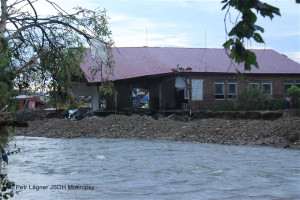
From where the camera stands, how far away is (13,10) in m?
7.73

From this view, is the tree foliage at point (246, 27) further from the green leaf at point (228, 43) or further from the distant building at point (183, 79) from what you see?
the distant building at point (183, 79)

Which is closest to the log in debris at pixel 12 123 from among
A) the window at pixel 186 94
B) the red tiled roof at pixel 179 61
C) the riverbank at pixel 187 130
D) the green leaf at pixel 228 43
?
the green leaf at pixel 228 43

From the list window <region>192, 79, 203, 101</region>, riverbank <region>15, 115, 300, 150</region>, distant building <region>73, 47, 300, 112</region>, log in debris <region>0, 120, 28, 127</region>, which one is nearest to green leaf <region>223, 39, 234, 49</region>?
log in debris <region>0, 120, 28, 127</region>

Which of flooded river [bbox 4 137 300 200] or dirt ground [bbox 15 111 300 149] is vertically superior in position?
dirt ground [bbox 15 111 300 149]

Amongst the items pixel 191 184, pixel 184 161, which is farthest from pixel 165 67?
pixel 191 184

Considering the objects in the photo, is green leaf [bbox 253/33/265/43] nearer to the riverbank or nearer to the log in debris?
the log in debris

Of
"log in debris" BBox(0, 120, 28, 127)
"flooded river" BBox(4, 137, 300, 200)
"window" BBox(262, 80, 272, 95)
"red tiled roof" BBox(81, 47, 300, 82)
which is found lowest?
"flooded river" BBox(4, 137, 300, 200)

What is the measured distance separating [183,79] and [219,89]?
4027 mm

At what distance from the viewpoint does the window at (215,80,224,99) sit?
1253 inches

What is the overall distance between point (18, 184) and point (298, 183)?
648cm

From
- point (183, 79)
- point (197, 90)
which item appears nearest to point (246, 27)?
point (183, 79)

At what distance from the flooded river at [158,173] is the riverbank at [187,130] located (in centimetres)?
165

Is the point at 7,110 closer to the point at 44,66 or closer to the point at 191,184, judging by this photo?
the point at 44,66

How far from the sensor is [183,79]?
29.4 meters
